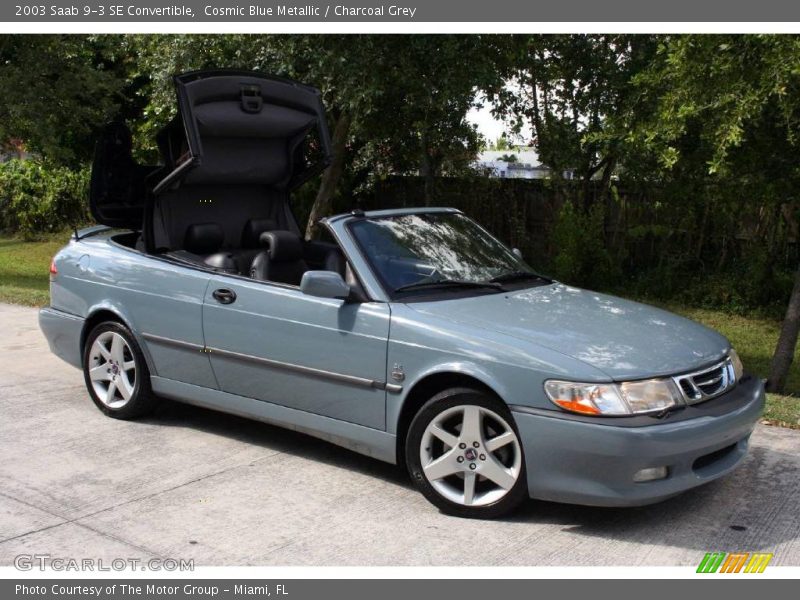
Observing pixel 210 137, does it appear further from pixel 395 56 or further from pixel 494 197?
pixel 494 197

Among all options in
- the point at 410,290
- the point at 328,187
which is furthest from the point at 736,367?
the point at 328,187

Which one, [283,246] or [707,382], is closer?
[707,382]

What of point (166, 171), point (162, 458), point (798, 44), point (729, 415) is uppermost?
point (798, 44)

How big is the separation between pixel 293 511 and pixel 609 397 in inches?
67.6

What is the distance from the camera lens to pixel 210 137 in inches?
274

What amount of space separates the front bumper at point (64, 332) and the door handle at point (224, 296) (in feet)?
4.64

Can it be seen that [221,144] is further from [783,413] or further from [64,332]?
[783,413]

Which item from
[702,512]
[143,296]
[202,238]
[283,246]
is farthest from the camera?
[202,238]

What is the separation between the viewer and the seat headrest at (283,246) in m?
6.54

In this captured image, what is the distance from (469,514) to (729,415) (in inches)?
53.9

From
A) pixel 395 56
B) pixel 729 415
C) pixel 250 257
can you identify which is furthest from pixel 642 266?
pixel 729 415

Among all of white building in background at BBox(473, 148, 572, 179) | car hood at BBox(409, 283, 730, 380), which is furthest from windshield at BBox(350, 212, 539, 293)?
white building in background at BBox(473, 148, 572, 179)

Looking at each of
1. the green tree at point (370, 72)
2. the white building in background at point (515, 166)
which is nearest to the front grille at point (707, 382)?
the green tree at point (370, 72)

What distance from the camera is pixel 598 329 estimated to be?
16.6 feet
